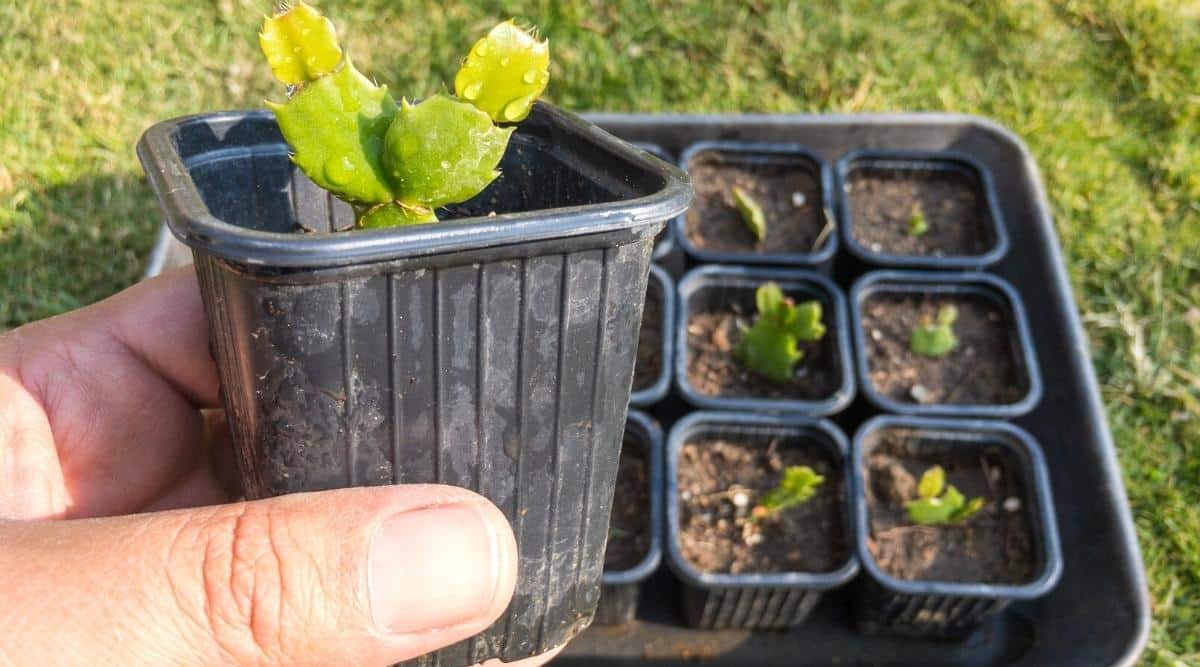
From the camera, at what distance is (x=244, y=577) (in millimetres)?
779

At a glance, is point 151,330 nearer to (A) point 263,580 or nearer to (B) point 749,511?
(A) point 263,580

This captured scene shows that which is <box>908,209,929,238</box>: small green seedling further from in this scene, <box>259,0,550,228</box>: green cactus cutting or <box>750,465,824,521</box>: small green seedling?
<box>259,0,550,228</box>: green cactus cutting

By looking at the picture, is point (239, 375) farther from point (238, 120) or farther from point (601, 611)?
point (601, 611)

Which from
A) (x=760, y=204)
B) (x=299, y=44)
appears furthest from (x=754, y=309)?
(x=299, y=44)

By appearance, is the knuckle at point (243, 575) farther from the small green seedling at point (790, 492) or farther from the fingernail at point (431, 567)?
the small green seedling at point (790, 492)

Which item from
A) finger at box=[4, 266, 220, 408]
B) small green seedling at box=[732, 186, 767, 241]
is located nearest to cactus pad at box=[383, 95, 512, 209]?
finger at box=[4, 266, 220, 408]

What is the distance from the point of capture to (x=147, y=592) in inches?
30.0

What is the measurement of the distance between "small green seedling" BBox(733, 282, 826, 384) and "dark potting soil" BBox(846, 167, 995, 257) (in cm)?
36

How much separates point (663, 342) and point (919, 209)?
67 cm

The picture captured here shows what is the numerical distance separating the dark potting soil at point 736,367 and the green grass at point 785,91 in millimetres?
530

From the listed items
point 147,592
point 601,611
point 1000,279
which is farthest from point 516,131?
point 1000,279

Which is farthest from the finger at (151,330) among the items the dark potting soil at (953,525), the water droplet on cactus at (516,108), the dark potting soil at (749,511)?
the dark potting soil at (953,525)

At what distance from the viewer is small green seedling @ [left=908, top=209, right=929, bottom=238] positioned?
2.00 meters

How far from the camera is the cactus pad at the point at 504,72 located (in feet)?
2.38
